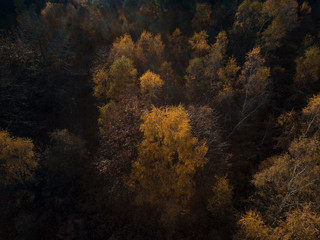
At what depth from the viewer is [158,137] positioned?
19.0 metres

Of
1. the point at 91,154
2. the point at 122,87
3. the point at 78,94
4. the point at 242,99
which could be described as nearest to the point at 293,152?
the point at 242,99

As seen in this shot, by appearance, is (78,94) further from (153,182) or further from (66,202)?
(153,182)

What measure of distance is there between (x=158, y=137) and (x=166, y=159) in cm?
234

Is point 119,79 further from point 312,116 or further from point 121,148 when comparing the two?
point 312,116

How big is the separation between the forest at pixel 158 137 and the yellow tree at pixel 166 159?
0.13 meters

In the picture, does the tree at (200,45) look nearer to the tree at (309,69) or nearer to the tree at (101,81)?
the tree at (309,69)

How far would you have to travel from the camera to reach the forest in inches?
739

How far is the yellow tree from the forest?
0.13m

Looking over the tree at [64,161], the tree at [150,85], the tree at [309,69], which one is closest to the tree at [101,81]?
the tree at [150,85]

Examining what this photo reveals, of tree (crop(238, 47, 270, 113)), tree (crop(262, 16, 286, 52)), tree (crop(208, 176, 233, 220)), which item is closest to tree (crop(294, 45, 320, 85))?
tree (crop(262, 16, 286, 52))

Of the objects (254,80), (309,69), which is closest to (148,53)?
(254,80)

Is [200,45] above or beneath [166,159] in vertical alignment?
above

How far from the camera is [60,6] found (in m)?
53.5

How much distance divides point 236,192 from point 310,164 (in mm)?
11583
